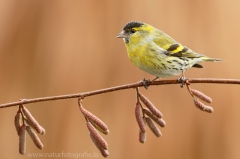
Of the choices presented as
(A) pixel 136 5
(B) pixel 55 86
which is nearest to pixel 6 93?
(B) pixel 55 86

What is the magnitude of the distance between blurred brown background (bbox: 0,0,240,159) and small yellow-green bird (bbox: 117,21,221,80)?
36 centimetres

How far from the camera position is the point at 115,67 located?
7.30 ft

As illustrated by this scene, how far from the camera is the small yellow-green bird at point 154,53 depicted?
5.60ft

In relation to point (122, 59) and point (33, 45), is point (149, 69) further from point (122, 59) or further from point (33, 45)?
point (33, 45)

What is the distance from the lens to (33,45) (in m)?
2.26

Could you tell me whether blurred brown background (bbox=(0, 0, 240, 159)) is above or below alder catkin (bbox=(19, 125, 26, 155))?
above

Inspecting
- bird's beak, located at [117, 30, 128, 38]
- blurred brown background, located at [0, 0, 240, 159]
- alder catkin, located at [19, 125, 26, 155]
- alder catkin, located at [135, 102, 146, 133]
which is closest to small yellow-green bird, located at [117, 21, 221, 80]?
bird's beak, located at [117, 30, 128, 38]

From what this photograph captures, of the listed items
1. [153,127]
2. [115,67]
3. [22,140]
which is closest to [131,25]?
[115,67]

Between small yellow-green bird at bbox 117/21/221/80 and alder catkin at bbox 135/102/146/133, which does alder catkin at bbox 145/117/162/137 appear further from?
small yellow-green bird at bbox 117/21/221/80

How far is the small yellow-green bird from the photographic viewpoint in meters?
1.71

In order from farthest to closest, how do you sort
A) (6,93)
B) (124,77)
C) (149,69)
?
(6,93) < (124,77) < (149,69)

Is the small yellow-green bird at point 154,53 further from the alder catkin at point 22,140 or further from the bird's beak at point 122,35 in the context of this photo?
the alder catkin at point 22,140

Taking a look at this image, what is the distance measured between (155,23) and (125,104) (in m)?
0.48

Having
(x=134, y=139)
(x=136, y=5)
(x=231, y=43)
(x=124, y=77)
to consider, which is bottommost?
(x=134, y=139)
